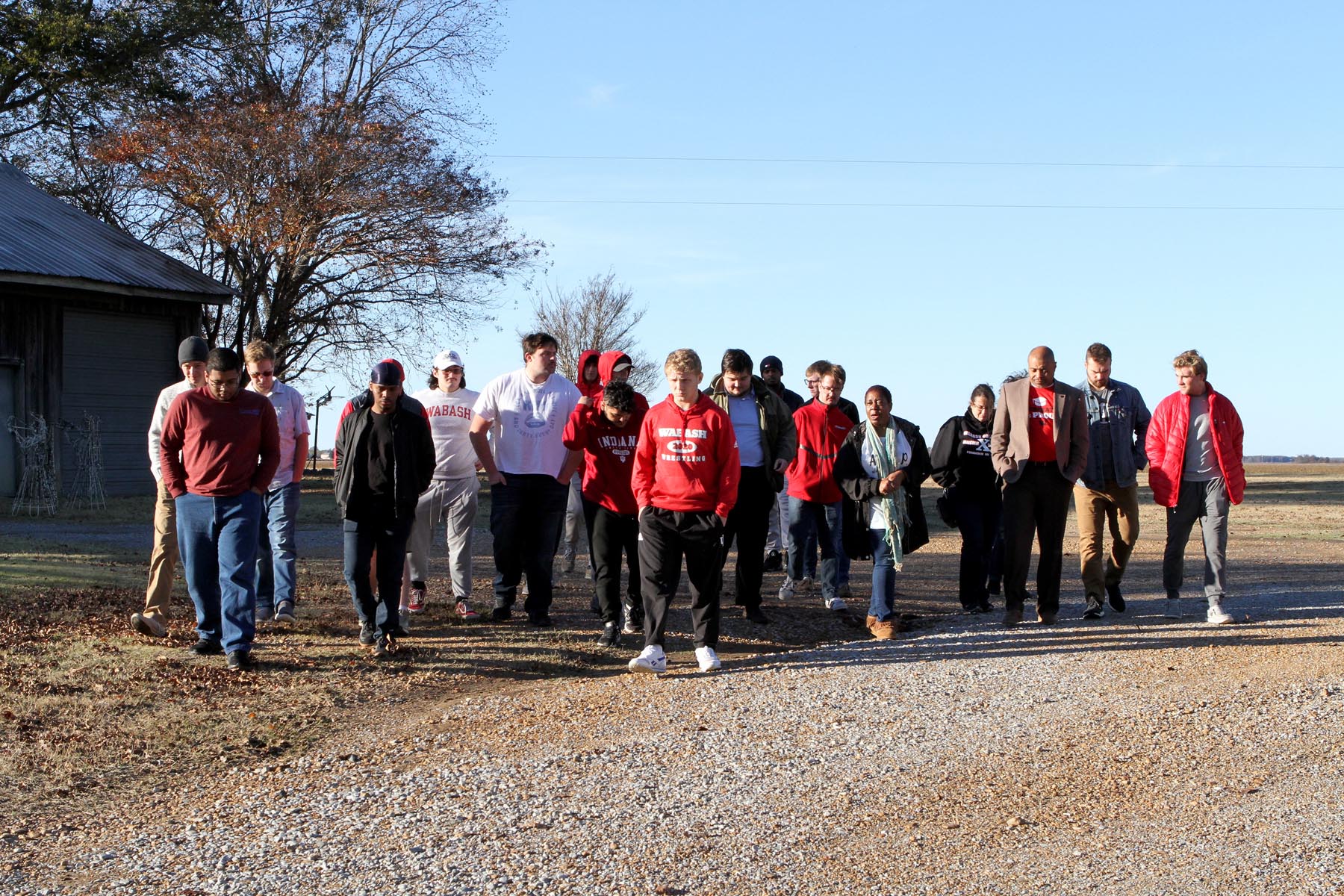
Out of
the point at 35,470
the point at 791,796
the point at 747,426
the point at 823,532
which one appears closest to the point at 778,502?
the point at 823,532

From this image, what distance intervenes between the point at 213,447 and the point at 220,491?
0.25 meters

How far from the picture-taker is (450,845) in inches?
177

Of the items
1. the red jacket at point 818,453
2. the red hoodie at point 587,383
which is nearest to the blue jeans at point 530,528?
the red hoodie at point 587,383

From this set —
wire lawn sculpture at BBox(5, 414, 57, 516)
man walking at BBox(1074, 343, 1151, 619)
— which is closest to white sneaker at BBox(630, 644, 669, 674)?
man walking at BBox(1074, 343, 1151, 619)

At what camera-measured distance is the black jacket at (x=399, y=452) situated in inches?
308

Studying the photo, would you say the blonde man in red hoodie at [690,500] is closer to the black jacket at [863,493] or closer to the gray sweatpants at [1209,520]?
the black jacket at [863,493]

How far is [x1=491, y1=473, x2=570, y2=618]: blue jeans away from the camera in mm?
8953

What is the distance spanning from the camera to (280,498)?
870 cm

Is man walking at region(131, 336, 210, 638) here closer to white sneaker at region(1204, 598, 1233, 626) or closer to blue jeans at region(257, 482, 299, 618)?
blue jeans at region(257, 482, 299, 618)

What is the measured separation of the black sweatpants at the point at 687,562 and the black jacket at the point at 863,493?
1849mm

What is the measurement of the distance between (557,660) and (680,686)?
118cm

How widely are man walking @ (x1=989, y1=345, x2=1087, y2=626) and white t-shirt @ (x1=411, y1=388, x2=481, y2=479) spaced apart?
3.79 m

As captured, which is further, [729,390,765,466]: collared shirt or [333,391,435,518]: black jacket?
[729,390,765,466]: collared shirt

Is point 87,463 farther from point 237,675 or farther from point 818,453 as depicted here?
point 237,675
